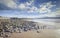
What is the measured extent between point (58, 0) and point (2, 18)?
0.78 m

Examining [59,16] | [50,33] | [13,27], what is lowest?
[50,33]

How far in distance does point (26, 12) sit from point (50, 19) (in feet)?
1.08

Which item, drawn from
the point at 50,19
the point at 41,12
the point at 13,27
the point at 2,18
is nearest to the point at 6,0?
the point at 2,18

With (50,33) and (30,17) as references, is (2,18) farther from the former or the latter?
(50,33)

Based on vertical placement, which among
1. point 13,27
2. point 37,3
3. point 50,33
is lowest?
point 50,33

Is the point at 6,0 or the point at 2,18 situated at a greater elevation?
the point at 6,0

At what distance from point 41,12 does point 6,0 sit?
49 centimetres

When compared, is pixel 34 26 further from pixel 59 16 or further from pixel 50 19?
pixel 59 16

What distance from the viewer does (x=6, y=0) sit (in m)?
1.32

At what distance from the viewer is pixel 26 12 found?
1.31 meters

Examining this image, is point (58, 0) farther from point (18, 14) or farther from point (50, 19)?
point (18, 14)

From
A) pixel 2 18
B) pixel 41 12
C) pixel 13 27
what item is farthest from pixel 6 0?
pixel 41 12

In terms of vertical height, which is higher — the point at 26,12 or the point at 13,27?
the point at 26,12

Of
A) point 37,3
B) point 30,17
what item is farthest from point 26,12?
point 37,3
